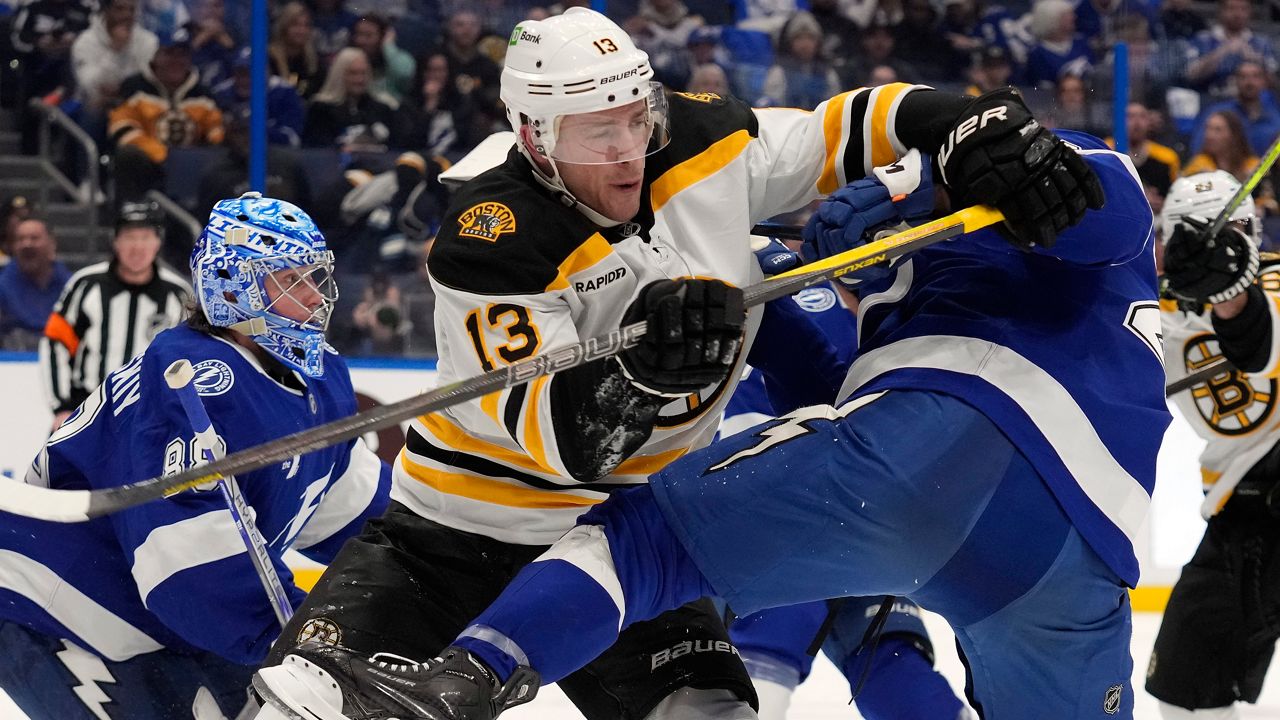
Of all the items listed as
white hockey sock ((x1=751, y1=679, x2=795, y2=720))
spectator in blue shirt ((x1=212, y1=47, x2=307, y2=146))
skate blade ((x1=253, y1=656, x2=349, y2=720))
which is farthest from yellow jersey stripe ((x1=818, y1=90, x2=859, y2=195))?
spectator in blue shirt ((x1=212, y1=47, x2=307, y2=146))

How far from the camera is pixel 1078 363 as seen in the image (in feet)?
6.54

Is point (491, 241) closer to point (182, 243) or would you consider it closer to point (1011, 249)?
point (1011, 249)

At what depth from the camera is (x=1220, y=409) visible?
3.54 m

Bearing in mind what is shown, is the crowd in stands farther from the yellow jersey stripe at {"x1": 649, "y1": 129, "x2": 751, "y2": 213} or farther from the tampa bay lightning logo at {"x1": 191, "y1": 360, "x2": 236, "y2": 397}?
the yellow jersey stripe at {"x1": 649, "y1": 129, "x2": 751, "y2": 213}

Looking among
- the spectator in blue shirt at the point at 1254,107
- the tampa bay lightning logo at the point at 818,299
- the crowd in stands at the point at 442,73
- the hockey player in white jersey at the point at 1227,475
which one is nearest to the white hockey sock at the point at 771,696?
the tampa bay lightning logo at the point at 818,299

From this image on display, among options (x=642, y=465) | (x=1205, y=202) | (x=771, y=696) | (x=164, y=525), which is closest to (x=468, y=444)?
(x=642, y=465)

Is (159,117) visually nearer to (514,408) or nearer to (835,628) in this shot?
(835,628)

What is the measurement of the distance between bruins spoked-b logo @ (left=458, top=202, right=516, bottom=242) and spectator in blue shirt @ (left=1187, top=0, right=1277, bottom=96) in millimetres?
4088

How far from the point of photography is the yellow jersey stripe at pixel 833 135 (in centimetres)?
228

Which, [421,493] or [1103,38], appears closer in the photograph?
[421,493]

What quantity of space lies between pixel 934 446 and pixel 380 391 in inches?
130

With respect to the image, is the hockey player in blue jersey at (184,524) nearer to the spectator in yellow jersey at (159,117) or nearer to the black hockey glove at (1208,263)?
the black hockey glove at (1208,263)

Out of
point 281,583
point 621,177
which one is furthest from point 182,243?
point 621,177

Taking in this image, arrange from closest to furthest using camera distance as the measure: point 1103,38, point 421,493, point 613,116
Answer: point 613,116
point 421,493
point 1103,38
